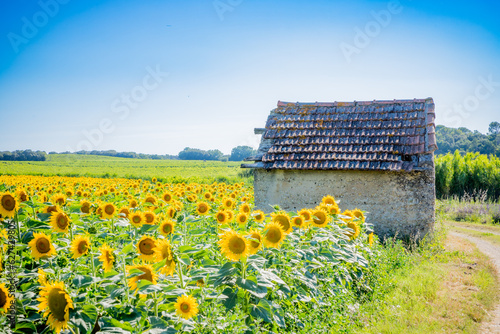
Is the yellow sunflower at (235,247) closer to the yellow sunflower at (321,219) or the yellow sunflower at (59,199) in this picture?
the yellow sunflower at (321,219)

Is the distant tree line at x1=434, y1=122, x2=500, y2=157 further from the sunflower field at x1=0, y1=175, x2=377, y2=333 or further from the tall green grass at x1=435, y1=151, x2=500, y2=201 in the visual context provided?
the sunflower field at x1=0, y1=175, x2=377, y2=333

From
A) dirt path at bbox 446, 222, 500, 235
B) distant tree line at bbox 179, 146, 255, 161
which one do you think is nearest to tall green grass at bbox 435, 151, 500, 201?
dirt path at bbox 446, 222, 500, 235

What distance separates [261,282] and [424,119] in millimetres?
9257

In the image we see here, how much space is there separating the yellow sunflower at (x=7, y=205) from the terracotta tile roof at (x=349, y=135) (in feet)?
23.6

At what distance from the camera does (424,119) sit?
1036 centimetres

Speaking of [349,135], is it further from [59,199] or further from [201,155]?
[201,155]

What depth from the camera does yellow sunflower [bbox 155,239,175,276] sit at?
2789 mm

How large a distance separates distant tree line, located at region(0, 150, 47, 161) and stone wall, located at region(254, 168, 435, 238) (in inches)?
2447

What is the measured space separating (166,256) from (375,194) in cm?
788

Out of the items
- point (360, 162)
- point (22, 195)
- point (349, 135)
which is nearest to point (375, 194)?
point (360, 162)

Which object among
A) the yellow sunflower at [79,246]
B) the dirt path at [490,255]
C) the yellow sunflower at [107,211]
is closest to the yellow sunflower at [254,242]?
the yellow sunflower at [79,246]

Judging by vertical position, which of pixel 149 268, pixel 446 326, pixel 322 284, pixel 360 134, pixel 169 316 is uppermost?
pixel 360 134

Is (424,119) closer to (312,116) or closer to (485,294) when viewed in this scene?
(312,116)

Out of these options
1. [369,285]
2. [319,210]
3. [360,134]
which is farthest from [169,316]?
[360,134]
